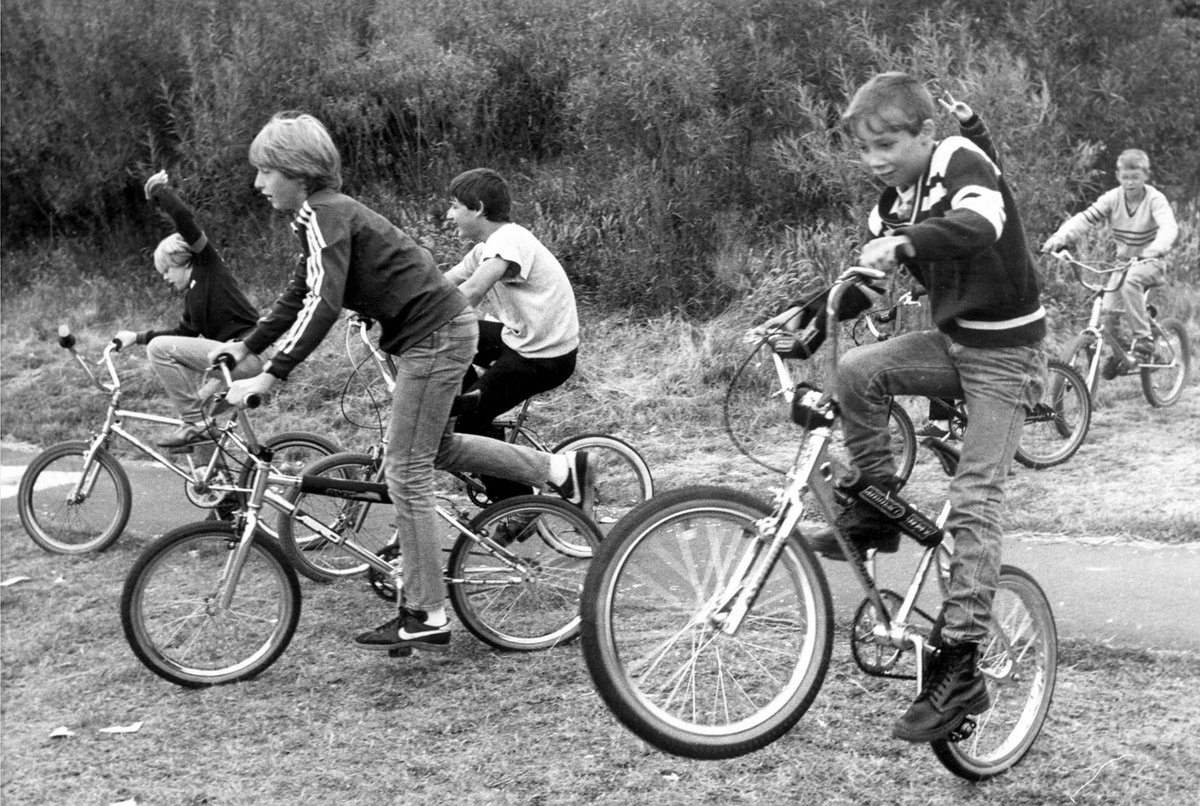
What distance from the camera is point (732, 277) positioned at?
36.6 feet

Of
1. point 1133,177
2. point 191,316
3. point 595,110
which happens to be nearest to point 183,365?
point 191,316

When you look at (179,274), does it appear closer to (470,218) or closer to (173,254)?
(173,254)

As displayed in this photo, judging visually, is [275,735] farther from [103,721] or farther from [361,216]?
[361,216]

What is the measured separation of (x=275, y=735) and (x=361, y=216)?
1.91 metres

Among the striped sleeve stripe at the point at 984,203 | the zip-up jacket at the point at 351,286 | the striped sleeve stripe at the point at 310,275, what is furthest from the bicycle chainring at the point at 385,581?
the striped sleeve stripe at the point at 984,203

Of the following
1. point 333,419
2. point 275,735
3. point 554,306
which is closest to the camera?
point 275,735

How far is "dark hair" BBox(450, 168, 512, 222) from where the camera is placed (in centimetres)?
646

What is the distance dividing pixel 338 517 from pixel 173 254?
2395mm

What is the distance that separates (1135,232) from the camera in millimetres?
9641

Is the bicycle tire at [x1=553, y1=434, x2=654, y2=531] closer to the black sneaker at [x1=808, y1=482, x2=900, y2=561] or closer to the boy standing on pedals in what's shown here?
the boy standing on pedals

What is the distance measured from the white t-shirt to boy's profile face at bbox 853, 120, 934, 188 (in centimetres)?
270

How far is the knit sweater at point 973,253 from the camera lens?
363 centimetres

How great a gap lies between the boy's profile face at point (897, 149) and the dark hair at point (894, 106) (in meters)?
0.01

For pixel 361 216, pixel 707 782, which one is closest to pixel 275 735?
pixel 707 782
